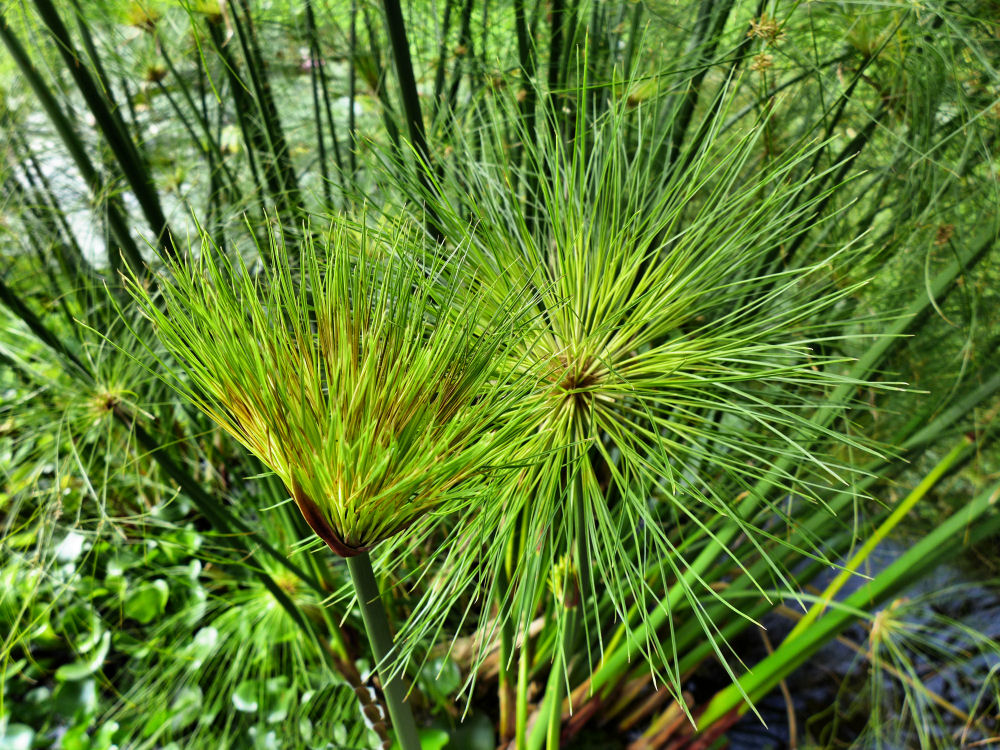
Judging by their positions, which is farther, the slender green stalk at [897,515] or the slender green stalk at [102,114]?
the slender green stalk at [897,515]

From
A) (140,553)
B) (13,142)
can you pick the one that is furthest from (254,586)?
(13,142)

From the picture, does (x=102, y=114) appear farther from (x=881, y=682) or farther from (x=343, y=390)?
Answer: (x=881, y=682)

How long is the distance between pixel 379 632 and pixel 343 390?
133 mm

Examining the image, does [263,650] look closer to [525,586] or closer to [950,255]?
[525,586]

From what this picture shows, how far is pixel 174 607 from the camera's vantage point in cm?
86

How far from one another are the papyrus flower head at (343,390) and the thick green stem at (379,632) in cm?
3

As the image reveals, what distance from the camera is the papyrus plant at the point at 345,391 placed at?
0.83 ft

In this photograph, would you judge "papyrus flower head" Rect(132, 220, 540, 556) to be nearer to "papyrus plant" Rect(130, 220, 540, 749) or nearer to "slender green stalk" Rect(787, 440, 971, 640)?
"papyrus plant" Rect(130, 220, 540, 749)

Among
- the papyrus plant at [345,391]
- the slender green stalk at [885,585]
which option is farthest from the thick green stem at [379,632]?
the slender green stalk at [885,585]

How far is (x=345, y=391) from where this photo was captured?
0.27 meters

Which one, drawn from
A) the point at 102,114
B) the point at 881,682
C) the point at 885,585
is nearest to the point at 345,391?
the point at 102,114

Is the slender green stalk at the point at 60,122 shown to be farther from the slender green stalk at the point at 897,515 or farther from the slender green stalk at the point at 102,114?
the slender green stalk at the point at 897,515

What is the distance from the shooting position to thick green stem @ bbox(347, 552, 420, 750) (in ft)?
0.96

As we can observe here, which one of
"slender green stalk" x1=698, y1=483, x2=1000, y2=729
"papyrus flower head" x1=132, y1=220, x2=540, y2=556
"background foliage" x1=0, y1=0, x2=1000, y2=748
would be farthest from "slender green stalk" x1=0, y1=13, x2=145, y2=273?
"slender green stalk" x1=698, y1=483, x2=1000, y2=729
